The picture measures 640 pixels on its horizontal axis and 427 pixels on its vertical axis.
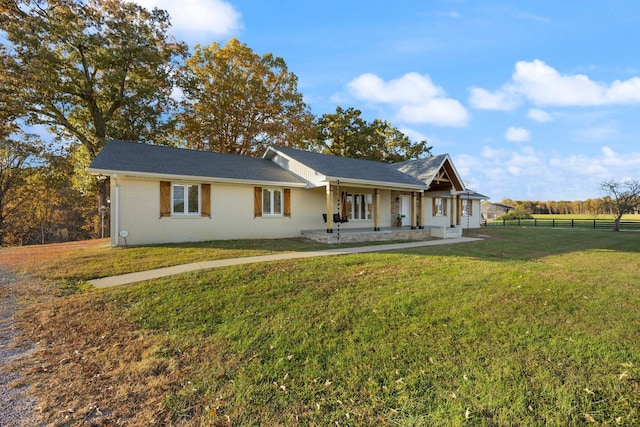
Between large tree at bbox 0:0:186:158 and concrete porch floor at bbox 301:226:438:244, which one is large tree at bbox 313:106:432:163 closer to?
large tree at bbox 0:0:186:158

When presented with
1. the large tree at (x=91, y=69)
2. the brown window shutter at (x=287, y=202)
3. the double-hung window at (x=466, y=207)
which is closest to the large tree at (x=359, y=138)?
the double-hung window at (x=466, y=207)

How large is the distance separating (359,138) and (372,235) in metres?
19.2

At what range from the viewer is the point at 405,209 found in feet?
67.7

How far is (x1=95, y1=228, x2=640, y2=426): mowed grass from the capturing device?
293cm

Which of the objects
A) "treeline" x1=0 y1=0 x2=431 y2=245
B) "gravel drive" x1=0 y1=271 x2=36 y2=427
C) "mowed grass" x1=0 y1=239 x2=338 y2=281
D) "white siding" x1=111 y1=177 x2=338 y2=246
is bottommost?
"gravel drive" x1=0 y1=271 x2=36 y2=427

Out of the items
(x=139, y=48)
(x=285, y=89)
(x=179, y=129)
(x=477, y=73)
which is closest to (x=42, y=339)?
(x=477, y=73)

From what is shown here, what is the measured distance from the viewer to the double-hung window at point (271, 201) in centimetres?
1447

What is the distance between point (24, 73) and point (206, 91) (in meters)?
11.0

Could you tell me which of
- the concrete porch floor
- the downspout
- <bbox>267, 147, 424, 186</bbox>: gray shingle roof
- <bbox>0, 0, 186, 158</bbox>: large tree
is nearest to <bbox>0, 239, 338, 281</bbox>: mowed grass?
the downspout

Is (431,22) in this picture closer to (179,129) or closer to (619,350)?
(619,350)

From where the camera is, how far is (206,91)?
962 inches

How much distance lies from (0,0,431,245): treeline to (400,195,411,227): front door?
11.6 meters

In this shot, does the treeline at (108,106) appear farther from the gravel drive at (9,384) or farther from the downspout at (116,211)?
the gravel drive at (9,384)

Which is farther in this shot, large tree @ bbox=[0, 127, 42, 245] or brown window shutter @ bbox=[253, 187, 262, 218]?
large tree @ bbox=[0, 127, 42, 245]
